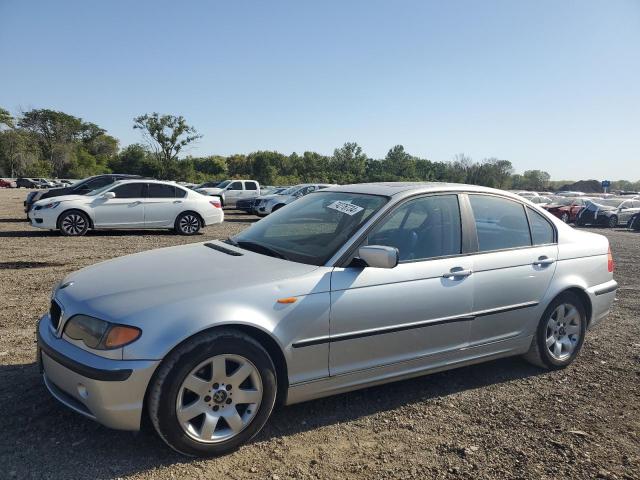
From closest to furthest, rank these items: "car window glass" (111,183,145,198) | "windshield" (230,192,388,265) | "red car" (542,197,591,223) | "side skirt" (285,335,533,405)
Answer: "side skirt" (285,335,533,405) < "windshield" (230,192,388,265) < "car window glass" (111,183,145,198) < "red car" (542,197,591,223)

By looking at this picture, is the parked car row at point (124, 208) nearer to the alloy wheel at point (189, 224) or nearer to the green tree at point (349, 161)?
the alloy wheel at point (189, 224)

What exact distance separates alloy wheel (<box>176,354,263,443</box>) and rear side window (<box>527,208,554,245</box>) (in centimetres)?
283

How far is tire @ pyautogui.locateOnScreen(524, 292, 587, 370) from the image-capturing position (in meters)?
4.51

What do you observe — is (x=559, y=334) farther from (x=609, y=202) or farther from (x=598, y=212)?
(x=609, y=202)

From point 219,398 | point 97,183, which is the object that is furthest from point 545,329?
point 97,183

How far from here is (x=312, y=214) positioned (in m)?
4.27

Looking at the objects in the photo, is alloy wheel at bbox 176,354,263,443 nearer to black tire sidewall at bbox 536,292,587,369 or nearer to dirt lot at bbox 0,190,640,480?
dirt lot at bbox 0,190,640,480

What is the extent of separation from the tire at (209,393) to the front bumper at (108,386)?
0.08 meters

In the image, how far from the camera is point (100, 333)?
2869 millimetres

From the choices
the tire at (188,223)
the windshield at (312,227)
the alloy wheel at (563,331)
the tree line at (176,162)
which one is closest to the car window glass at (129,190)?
the tire at (188,223)

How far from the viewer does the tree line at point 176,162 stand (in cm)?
6378

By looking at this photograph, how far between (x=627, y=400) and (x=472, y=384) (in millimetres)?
1194

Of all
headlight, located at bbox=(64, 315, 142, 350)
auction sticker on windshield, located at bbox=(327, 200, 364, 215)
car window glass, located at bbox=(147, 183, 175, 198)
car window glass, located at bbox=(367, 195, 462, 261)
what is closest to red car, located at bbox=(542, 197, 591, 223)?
car window glass, located at bbox=(147, 183, 175, 198)

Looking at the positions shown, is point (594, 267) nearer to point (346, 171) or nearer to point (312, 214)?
point (312, 214)
